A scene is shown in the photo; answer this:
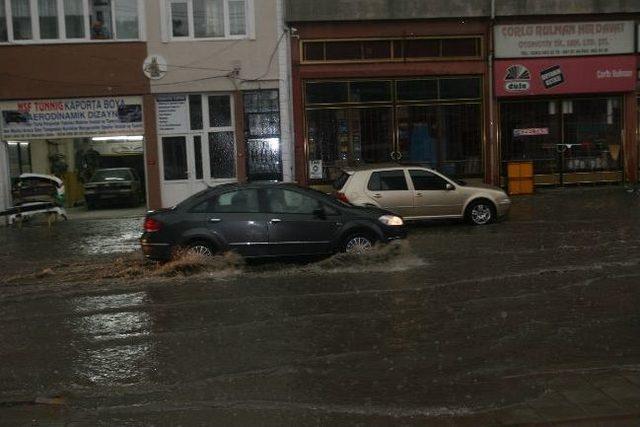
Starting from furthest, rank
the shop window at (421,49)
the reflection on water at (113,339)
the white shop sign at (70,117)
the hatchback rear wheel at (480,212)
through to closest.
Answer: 1. the shop window at (421,49)
2. the white shop sign at (70,117)
3. the hatchback rear wheel at (480,212)
4. the reflection on water at (113,339)

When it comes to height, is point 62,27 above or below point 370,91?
above

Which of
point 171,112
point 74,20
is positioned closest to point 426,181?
point 171,112

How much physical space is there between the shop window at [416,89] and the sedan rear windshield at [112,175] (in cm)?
877

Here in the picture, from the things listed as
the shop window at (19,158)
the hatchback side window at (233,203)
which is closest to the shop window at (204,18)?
the shop window at (19,158)

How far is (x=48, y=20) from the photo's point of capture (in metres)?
21.3

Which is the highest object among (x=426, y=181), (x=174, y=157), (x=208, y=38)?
(x=208, y=38)

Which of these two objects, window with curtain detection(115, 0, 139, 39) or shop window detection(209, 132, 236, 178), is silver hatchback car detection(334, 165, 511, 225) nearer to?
shop window detection(209, 132, 236, 178)

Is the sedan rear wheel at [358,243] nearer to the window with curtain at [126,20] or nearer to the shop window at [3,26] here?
the window with curtain at [126,20]

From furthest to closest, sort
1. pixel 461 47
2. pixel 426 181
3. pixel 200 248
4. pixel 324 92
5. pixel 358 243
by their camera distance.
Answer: pixel 461 47 → pixel 324 92 → pixel 426 181 → pixel 358 243 → pixel 200 248

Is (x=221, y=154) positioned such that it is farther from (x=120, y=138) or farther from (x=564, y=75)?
(x=564, y=75)

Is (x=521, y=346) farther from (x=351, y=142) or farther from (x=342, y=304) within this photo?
(x=351, y=142)

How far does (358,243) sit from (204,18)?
1192 centimetres

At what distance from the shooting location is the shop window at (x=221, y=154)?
2192 cm

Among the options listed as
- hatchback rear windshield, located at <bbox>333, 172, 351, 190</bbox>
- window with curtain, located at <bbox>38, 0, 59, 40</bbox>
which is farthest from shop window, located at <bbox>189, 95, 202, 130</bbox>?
hatchback rear windshield, located at <bbox>333, 172, 351, 190</bbox>
